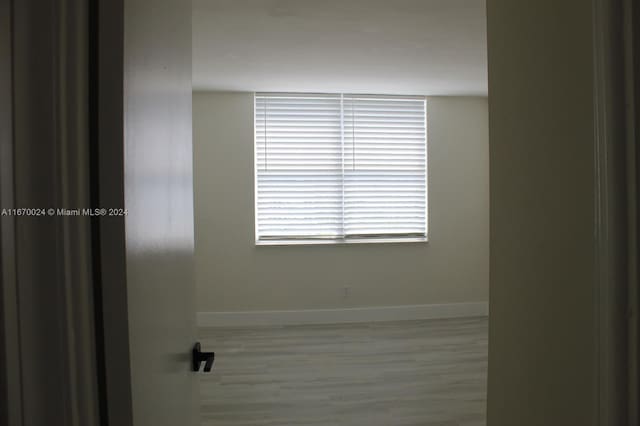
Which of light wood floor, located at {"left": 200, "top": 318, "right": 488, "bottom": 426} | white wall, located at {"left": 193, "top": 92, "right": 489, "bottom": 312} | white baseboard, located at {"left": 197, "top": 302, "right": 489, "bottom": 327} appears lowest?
light wood floor, located at {"left": 200, "top": 318, "right": 488, "bottom": 426}

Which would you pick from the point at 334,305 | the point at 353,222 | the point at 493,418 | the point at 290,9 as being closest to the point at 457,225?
the point at 353,222

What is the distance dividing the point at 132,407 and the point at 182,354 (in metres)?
0.33

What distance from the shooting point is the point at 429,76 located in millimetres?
3447

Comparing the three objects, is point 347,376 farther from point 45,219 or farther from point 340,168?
point 45,219

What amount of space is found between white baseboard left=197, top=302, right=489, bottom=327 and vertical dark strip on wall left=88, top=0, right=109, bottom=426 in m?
3.62

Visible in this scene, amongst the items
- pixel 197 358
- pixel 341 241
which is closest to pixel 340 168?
pixel 341 241

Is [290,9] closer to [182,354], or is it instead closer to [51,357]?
[182,354]

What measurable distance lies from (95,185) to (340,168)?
12.1 ft

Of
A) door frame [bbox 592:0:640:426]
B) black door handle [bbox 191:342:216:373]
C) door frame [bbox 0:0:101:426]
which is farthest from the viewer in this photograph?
black door handle [bbox 191:342:216:373]

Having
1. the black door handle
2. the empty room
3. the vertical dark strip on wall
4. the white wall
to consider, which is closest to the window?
the empty room

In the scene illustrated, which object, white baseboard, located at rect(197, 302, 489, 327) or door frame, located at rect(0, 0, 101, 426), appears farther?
white baseboard, located at rect(197, 302, 489, 327)

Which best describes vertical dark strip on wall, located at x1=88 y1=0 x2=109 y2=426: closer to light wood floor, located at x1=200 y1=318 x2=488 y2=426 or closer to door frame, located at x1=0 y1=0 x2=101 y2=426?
door frame, located at x1=0 y1=0 x2=101 y2=426

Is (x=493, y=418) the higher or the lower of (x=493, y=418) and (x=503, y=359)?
the lower

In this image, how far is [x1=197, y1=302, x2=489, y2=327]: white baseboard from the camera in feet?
13.0
